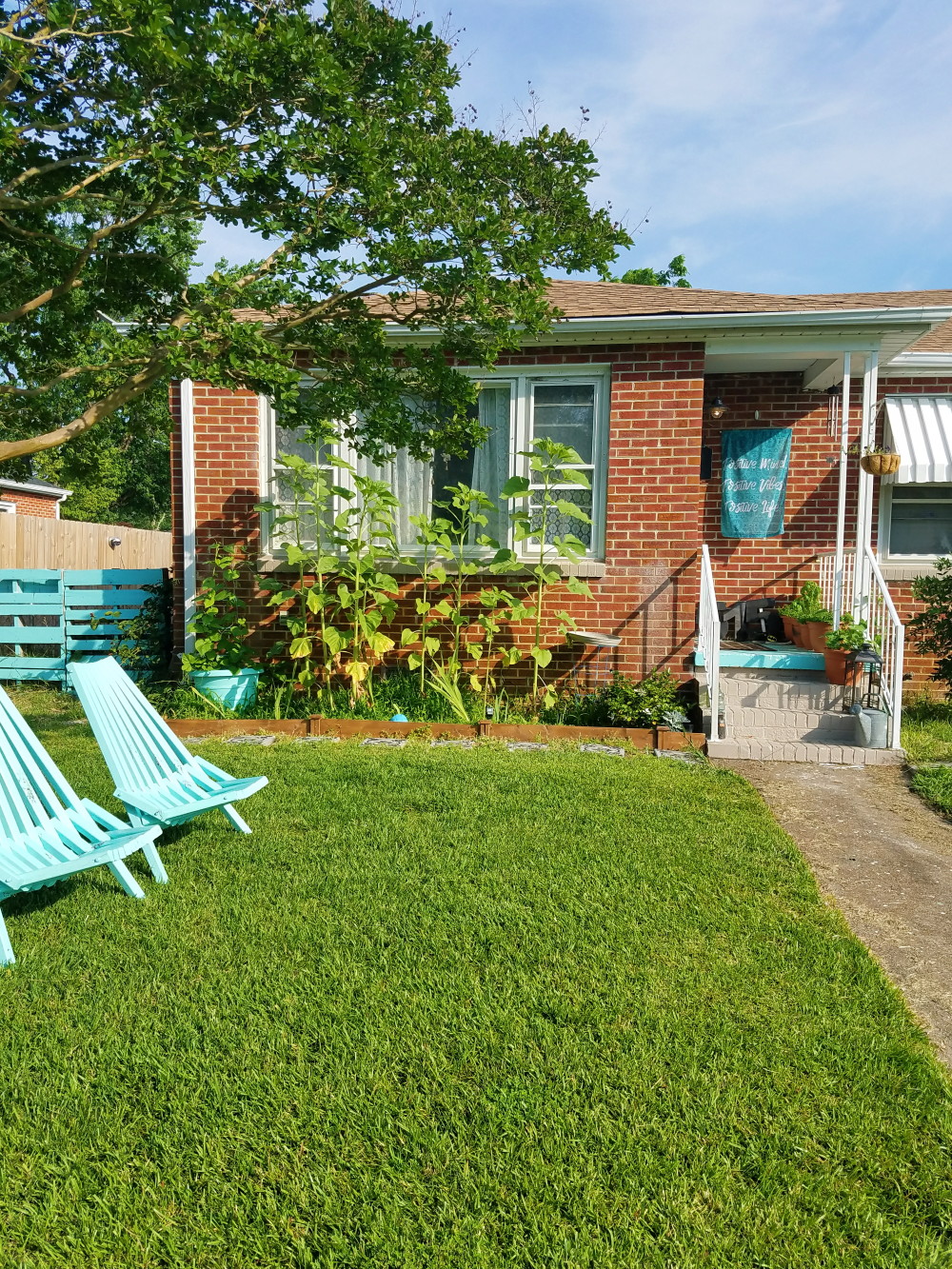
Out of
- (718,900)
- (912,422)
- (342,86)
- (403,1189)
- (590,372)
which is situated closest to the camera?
(403,1189)

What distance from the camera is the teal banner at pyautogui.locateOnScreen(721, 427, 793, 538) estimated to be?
371 inches

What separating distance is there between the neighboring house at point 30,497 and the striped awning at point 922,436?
60.9 ft

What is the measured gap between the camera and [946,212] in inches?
517

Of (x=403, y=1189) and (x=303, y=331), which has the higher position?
(x=303, y=331)

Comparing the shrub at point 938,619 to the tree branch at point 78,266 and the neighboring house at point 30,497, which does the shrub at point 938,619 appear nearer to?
the tree branch at point 78,266

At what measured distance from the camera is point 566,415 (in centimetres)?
843

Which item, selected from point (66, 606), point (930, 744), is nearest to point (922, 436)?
point (930, 744)

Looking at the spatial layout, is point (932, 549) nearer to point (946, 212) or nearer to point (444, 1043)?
point (946, 212)

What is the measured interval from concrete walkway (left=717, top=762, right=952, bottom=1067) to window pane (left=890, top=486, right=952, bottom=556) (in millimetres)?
4020

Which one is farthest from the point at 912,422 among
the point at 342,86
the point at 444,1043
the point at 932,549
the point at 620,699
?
the point at 444,1043

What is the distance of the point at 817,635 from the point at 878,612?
570 mm

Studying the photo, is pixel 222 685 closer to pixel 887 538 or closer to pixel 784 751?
pixel 784 751

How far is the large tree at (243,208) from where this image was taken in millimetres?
5043

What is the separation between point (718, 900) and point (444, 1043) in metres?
1.72
